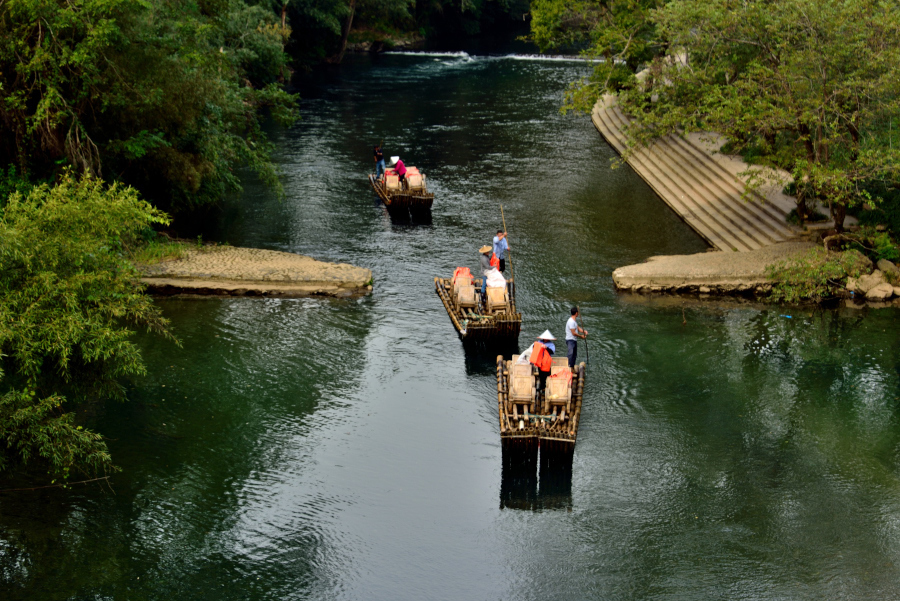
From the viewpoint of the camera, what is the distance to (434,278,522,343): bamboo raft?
20.5m

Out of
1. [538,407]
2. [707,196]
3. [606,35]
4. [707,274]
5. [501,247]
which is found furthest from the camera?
[606,35]

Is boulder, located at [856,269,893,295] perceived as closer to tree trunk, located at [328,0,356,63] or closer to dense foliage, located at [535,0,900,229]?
dense foliage, located at [535,0,900,229]

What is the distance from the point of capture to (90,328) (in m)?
14.2

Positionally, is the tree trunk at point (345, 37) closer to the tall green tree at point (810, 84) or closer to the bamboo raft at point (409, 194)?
the bamboo raft at point (409, 194)

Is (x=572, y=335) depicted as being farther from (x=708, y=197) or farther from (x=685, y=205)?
(x=708, y=197)

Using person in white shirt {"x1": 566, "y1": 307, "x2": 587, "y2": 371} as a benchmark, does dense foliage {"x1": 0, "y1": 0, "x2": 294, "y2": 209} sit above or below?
above

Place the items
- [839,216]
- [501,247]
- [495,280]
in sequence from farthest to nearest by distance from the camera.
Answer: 1. [839,216]
2. [501,247]
3. [495,280]

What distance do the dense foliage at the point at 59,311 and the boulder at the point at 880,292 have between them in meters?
19.3

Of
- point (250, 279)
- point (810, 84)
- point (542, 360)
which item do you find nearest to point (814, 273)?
point (810, 84)

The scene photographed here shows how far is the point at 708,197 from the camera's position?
3161 cm

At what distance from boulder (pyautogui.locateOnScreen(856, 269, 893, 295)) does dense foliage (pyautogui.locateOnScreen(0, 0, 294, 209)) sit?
60.7 feet

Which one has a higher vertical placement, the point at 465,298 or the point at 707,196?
the point at 707,196

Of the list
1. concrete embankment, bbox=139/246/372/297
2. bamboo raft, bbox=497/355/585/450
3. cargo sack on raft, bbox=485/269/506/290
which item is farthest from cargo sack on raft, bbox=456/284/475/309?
bamboo raft, bbox=497/355/585/450

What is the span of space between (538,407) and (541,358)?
48.5 inches
